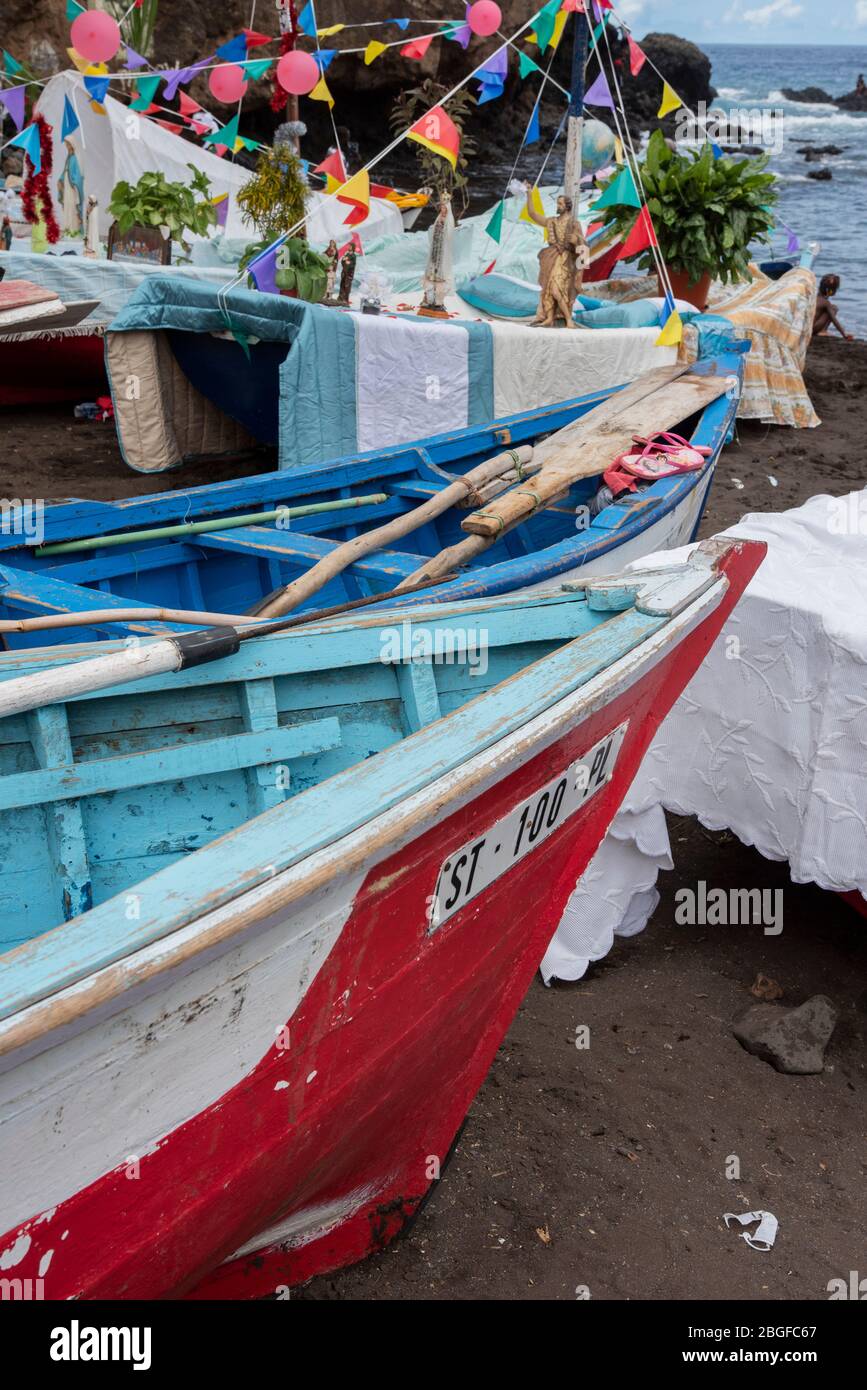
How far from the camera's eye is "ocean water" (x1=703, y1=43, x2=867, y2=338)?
24.0 meters

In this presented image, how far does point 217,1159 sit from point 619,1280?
1.29m

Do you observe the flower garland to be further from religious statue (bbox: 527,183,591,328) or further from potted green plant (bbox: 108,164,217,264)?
religious statue (bbox: 527,183,591,328)

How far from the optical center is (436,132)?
23.2 feet

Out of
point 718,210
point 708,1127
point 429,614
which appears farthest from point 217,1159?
point 718,210

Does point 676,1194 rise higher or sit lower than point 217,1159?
lower

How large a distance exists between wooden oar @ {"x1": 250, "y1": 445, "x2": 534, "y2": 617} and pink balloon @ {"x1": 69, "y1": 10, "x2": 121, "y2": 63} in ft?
18.0

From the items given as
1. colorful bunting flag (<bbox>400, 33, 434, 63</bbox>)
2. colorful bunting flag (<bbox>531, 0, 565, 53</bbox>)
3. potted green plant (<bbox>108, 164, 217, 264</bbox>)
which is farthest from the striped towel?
potted green plant (<bbox>108, 164, 217, 264</bbox>)

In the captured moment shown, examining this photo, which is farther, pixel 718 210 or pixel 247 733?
pixel 718 210

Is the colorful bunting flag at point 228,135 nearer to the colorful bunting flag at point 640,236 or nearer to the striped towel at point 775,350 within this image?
the colorful bunting flag at point 640,236

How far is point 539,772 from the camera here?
2.44 meters

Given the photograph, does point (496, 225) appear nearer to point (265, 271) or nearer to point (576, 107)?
point (576, 107)

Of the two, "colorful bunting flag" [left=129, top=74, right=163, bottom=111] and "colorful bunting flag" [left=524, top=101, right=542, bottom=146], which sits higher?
"colorful bunting flag" [left=129, top=74, right=163, bottom=111]
